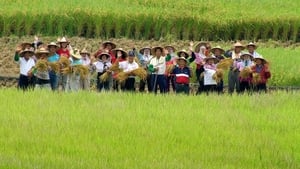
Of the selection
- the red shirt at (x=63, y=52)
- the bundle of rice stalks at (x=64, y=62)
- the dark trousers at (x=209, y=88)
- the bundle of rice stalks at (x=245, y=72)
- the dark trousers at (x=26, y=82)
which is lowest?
the dark trousers at (x=209, y=88)

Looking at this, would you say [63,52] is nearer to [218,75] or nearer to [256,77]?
[218,75]

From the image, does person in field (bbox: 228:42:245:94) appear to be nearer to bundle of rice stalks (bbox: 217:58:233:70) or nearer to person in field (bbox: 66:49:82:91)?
bundle of rice stalks (bbox: 217:58:233:70)

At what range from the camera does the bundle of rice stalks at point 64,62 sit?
65.0 ft

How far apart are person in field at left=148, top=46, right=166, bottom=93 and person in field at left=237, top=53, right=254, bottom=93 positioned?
59.6 inches

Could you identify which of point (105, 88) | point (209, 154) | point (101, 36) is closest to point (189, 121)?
point (209, 154)

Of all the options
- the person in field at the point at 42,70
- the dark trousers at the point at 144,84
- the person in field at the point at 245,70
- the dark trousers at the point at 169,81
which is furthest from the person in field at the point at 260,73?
the person in field at the point at 42,70

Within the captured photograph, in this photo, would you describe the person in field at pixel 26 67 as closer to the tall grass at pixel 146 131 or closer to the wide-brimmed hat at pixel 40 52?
the wide-brimmed hat at pixel 40 52

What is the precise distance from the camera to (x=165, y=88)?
67.2ft

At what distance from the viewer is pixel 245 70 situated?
19.6 m

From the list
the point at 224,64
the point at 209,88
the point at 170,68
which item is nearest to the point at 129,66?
the point at 170,68

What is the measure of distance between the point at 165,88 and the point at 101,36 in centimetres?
1237

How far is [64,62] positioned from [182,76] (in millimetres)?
2300

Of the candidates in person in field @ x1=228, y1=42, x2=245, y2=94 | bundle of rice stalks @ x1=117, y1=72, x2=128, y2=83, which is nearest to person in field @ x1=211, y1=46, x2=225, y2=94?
person in field @ x1=228, y1=42, x2=245, y2=94

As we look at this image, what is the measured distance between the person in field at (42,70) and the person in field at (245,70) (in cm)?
371
